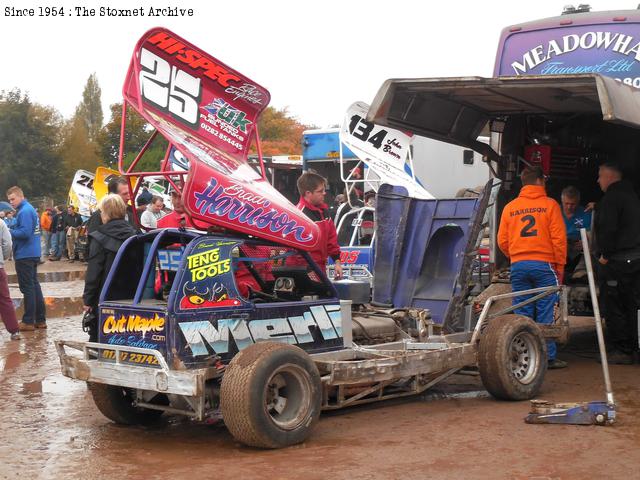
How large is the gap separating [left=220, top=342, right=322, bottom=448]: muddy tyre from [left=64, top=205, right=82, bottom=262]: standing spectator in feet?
72.1

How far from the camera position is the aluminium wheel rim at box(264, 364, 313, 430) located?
6070 mm

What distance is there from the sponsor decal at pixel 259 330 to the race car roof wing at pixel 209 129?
569mm

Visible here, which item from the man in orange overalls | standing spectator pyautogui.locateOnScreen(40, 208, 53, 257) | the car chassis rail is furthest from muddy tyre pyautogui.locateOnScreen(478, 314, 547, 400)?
standing spectator pyautogui.locateOnScreen(40, 208, 53, 257)

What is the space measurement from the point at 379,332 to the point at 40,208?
37423 millimetres

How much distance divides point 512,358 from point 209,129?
3110mm

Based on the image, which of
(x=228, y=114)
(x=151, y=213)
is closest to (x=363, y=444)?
(x=228, y=114)

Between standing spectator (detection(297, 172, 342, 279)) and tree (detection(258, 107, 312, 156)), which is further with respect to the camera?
tree (detection(258, 107, 312, 156))

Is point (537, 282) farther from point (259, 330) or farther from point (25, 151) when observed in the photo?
point (25, 151)

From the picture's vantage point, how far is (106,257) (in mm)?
7594

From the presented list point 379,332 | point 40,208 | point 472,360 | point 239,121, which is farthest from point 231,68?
point 40,208

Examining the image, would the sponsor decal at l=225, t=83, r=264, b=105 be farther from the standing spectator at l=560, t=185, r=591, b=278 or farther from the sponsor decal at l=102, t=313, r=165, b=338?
the standing spectator at l=560, t=185, r=591, b=278

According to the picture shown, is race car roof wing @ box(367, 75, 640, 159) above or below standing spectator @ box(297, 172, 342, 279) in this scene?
above

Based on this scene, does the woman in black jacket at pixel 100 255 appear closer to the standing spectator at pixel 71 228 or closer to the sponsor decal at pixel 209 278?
the sponsor decal at pixel 209 278

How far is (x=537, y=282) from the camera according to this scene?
8531mm
